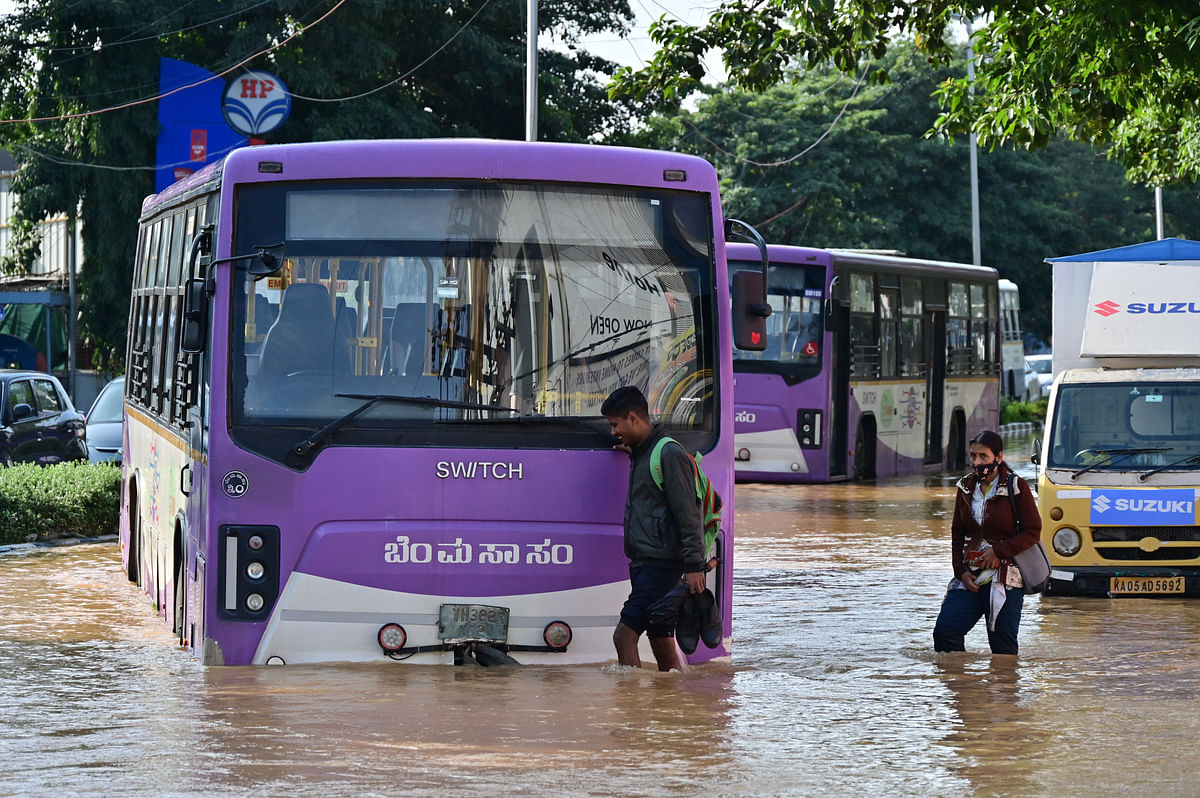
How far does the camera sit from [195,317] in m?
9.60

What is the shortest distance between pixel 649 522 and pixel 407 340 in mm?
1509

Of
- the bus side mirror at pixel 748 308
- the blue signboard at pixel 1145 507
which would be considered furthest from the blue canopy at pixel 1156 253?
the bus side mirror at pixel 748 308

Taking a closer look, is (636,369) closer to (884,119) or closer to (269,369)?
(269,369)

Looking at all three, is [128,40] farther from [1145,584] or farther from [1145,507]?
[1145,584]

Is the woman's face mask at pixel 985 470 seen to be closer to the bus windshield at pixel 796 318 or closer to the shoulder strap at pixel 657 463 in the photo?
the shoulder strap at pixel 657 463

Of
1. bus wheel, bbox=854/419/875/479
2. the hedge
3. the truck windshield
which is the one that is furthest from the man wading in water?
bus wheel, bbox=854/419/875/479

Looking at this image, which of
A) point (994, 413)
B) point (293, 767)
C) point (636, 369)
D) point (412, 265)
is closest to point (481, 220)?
point (412, 265)

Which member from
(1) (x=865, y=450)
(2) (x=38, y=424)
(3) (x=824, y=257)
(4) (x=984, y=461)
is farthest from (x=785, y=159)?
(4) (x=984, y=461)

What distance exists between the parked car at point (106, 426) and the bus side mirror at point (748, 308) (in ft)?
50.1

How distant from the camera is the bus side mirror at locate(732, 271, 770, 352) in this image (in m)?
9.90

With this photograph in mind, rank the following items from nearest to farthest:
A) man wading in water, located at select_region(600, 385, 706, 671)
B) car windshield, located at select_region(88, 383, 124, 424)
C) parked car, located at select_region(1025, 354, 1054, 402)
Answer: man wading in water, located at select_region(600, 385, 706, 671) → car windshield, located at select_region(88, 383, 124, 424) → parked car, located at select_region(1025, 354, 1054, 402)

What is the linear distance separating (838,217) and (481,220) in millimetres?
43384

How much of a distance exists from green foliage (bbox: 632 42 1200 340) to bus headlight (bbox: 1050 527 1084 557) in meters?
33.2

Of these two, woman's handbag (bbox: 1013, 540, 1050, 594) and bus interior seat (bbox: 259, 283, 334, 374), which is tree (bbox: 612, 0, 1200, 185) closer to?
woman's handbag (bbox: 1013, 540, 1050, 594)
